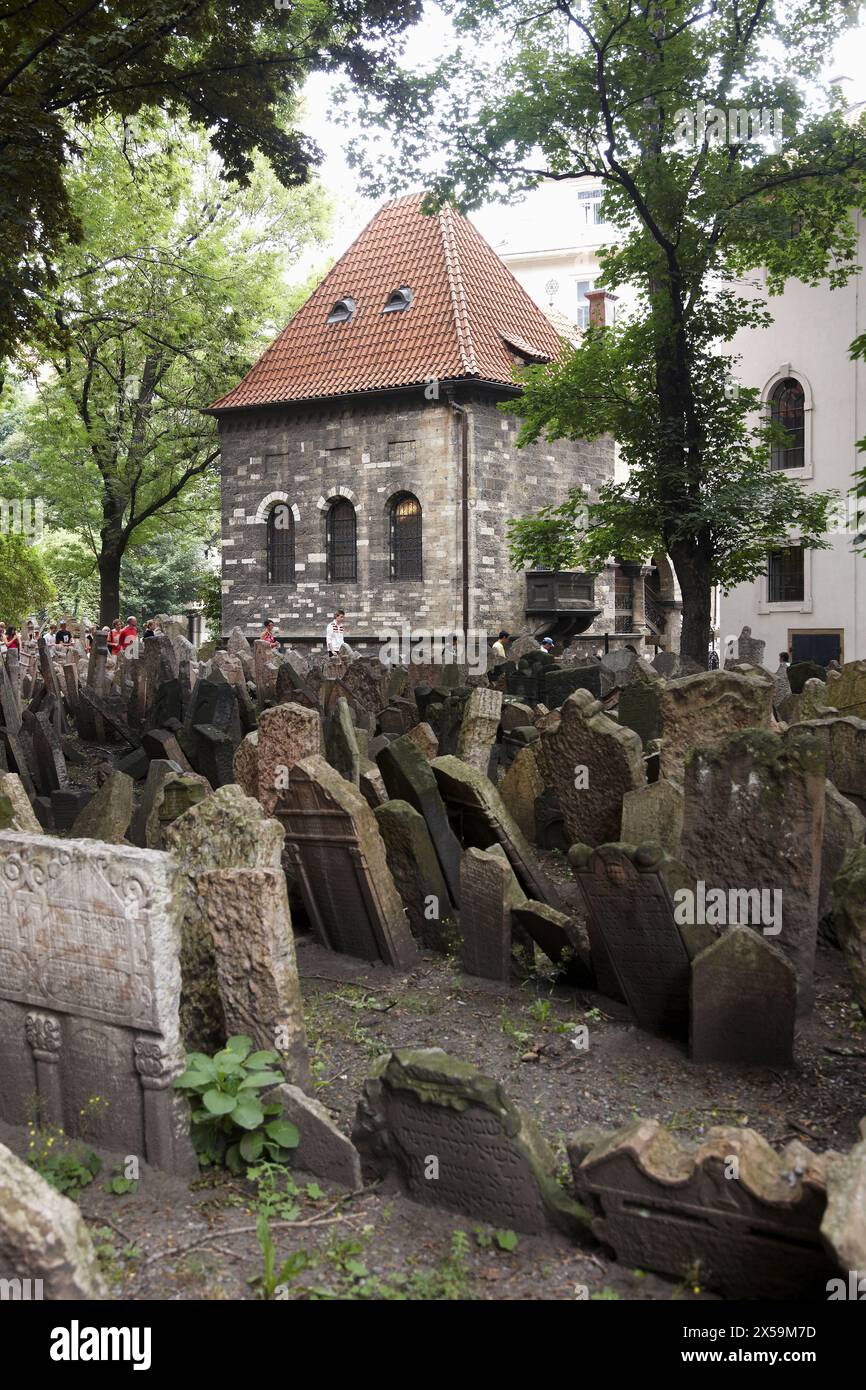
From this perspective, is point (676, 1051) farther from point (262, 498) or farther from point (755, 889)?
point (262, 498)

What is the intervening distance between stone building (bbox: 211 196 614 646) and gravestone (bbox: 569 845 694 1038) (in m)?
22.2

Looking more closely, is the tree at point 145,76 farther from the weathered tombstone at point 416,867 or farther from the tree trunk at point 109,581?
the tree trunk at point 109,581

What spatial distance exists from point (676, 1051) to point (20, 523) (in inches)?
1300

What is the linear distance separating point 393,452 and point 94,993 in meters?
25.6

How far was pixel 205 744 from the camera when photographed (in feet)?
30.5

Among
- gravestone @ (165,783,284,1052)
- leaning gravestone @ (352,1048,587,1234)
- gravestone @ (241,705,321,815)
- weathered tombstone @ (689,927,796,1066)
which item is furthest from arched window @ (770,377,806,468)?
leaning gravestone @ (352,1048,587,1234)

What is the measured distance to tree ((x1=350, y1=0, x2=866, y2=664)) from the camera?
49.8 feet

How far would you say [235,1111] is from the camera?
3.96 metres

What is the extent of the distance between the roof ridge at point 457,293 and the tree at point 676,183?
978 centimetres

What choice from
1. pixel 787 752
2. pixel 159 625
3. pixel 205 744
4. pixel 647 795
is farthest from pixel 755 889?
pixel 159 625

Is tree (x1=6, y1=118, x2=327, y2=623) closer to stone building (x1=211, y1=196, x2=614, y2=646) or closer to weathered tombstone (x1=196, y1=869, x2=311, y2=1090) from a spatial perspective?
stone building (x1=211, y1=196, x2=614, y2=646)

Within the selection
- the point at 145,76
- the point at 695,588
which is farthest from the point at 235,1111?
the point at 695,588

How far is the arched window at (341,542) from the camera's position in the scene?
97.7 ft

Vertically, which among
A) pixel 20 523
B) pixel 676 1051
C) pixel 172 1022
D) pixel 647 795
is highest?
pixel 20 523
